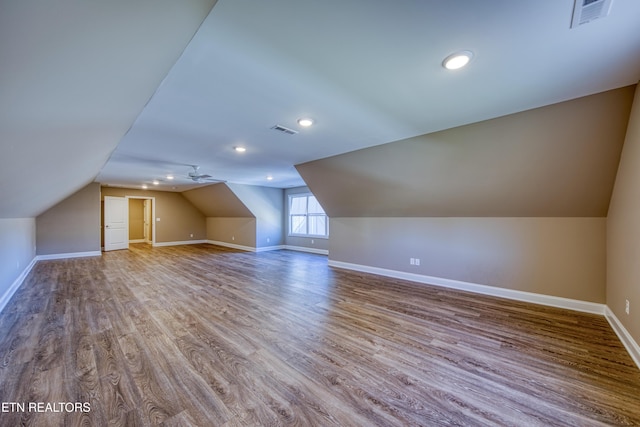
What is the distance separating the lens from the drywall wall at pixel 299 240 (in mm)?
7875

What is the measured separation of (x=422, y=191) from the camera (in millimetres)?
4125

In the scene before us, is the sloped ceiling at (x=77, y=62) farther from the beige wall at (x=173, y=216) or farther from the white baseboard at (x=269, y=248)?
the beige wall at (x=173, y=216)

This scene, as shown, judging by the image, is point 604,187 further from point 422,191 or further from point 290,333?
point 290,333

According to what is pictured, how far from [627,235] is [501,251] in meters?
1.47

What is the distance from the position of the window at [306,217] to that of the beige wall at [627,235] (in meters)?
5.75

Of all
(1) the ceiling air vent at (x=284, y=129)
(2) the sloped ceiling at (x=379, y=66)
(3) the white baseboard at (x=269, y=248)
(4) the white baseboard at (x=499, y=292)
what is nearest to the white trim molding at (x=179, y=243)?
(3) the white baseboard at (x=269, y=248)

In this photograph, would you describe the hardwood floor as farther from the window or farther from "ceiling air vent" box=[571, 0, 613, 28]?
the window

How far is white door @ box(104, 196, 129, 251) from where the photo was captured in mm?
8555

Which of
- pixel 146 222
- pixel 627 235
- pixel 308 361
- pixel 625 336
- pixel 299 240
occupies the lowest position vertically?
pixel 308 361

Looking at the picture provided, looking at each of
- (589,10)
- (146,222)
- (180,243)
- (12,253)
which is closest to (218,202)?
(180,243)

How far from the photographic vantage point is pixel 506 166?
10.4 feet

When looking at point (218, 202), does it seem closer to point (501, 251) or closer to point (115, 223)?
point (115, 223)

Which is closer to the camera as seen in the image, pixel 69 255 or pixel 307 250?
pixel 69 255

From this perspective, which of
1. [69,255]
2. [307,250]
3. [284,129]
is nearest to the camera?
[284,129]
